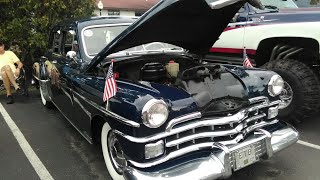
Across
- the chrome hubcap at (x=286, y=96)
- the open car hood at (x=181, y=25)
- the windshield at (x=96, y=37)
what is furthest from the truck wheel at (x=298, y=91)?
the windshield at (x=96, y=37)

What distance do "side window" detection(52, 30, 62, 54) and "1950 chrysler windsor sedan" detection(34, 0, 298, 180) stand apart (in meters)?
0.76

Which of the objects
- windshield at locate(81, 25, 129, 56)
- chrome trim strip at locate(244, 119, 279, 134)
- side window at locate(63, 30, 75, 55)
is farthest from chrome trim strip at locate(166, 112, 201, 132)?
side window at locate(63, 30, 75, 55)

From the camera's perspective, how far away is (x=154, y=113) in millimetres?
2924

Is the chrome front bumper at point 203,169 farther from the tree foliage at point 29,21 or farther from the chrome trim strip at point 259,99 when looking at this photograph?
the tree foliage at point 29,21

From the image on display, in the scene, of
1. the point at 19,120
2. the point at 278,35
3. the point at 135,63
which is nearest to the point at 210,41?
the point at 135,63

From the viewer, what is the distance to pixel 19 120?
19.6ft

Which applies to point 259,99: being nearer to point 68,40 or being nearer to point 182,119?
point 182,119

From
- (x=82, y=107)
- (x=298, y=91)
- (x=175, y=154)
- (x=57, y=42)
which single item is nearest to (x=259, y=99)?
(x=175, y=154)

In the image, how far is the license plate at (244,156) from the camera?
305 centimetres

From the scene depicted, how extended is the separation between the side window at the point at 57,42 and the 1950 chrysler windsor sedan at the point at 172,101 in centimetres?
76

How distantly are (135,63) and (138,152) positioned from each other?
4.83 ft

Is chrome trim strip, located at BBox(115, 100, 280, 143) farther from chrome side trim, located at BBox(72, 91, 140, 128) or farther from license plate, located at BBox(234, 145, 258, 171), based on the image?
license plate, located at BBox(234, 145, 258, 171)

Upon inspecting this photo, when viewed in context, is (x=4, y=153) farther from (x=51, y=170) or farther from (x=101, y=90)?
(x=101, y=90)

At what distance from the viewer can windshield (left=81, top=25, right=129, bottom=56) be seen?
4452 millimetres
